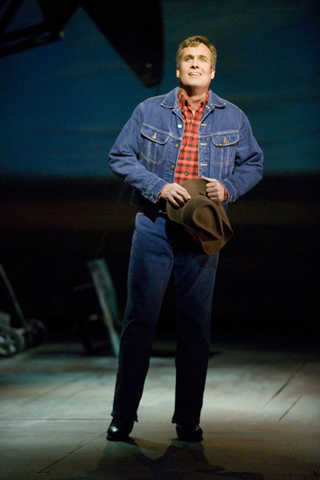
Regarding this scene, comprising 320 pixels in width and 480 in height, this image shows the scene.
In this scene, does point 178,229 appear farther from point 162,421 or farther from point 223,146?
point 162,421

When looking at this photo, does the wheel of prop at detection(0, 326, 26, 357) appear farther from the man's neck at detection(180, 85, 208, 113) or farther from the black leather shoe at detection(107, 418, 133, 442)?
the man's neck at detection(180, 85, 208, 113)

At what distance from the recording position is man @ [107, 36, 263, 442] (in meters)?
2.11

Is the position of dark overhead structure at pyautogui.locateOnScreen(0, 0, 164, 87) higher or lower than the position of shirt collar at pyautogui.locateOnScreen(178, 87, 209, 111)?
higher

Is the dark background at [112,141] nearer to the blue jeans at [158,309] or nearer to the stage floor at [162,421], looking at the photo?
the stage floor at [162,421]

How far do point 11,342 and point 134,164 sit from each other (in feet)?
6.70

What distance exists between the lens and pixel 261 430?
2.23 m

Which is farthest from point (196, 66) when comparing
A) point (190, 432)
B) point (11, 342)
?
point (11, 342)

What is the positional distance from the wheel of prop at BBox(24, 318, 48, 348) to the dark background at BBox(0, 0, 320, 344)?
0.68 meters

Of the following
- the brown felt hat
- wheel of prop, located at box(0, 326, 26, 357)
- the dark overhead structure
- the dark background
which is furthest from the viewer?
the dark background

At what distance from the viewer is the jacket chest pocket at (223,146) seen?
2147 millimetres

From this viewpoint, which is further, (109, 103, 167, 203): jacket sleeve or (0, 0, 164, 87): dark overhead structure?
(0, 0, 164, 87): dark overhead structure

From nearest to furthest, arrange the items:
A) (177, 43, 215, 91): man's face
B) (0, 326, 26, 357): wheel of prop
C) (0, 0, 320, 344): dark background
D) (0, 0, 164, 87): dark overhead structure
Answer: (177, 43, 215, 91): man's face, (0, 326, 26, 357): wheel of prop, (0, 0, 164, 87): dark overhead structure, (0, 0, 320, 344): dark background

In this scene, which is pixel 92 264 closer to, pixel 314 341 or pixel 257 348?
pixel 257 348

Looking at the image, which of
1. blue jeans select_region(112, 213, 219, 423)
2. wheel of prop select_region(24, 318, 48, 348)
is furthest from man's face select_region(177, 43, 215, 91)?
wheel of prop select_region(24, 318, 48, 348)
